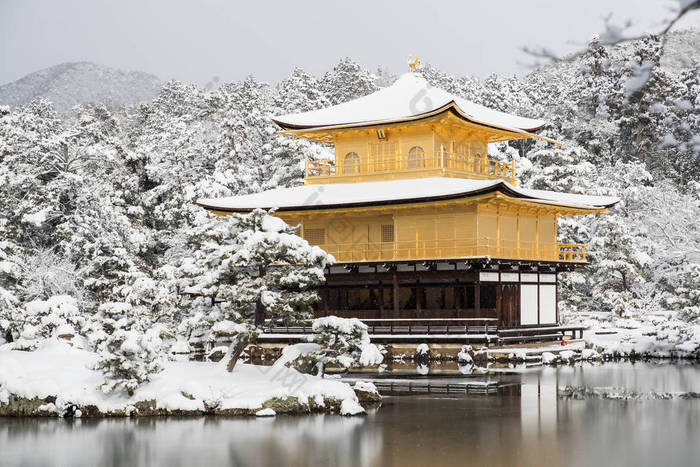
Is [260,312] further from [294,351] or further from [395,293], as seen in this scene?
[395,293]

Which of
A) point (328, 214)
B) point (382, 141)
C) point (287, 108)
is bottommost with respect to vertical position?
point (328, 214)

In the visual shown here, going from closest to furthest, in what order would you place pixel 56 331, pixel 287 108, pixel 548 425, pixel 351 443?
pixel 351 443 < pixel 548 425 < pixel 56 331 < pixel 287 108

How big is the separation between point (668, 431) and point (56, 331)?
58.9 feet

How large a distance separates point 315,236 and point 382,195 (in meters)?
4.59

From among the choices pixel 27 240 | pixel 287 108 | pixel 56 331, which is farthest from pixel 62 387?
pixel 287 108

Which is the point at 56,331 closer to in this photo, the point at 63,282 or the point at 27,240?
the point at 63,282

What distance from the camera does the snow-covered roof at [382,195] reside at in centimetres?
3597

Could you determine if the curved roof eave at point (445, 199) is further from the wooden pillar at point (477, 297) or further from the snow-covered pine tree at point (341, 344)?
the snow-covered pine tree at point (341, 344)

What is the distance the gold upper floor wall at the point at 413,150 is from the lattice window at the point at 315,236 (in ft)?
10.5

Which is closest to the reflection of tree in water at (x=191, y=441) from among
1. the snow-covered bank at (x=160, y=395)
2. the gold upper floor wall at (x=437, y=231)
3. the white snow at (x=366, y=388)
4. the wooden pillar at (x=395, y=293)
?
the snow-covered bank at (x=160, y=395)

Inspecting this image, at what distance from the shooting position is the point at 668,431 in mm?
18031

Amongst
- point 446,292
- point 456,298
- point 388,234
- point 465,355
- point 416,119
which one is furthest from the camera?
point 388,234

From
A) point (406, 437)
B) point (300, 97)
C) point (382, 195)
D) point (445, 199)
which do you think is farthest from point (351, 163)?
point (300, 97)

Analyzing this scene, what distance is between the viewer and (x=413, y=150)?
41469 millimetres
